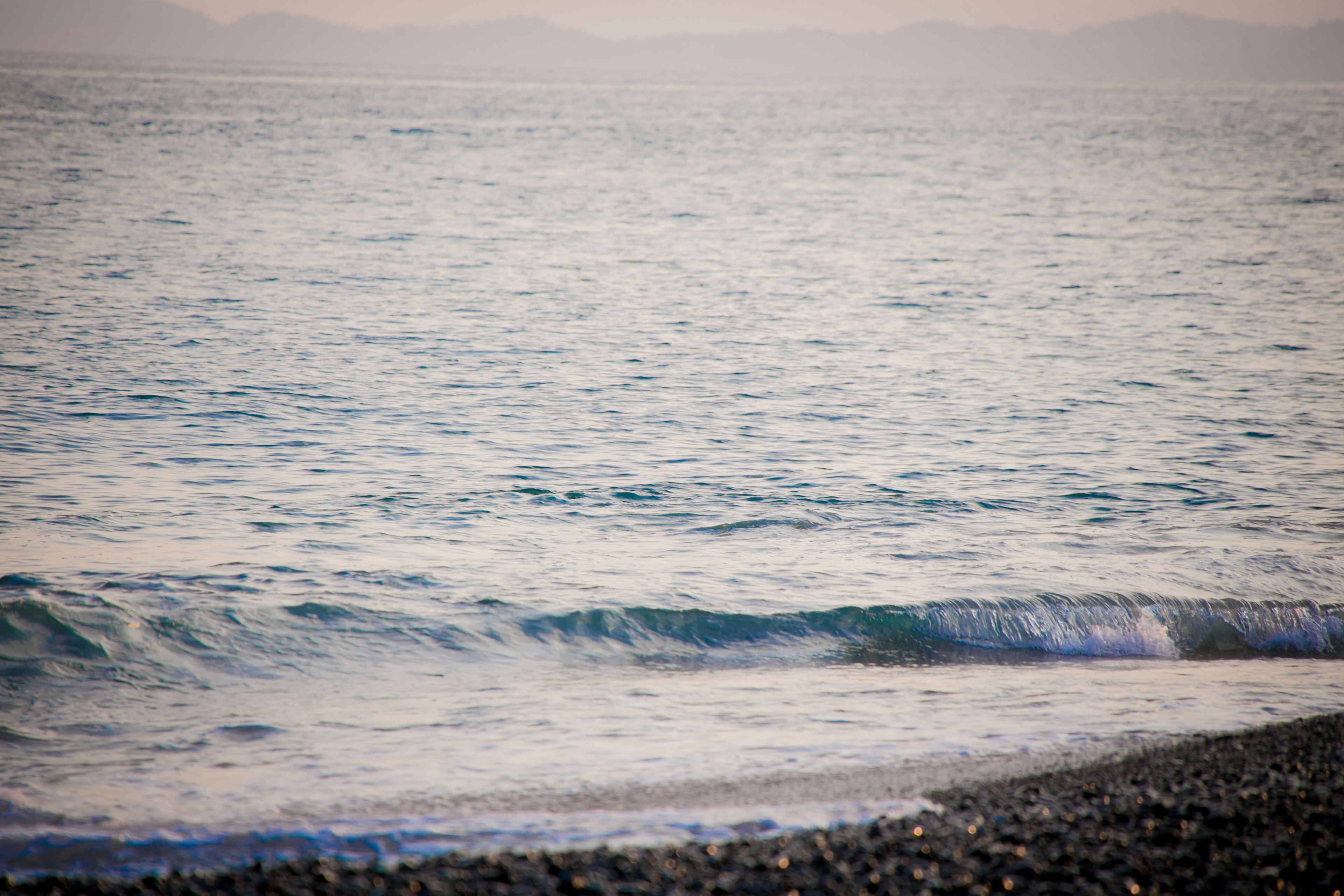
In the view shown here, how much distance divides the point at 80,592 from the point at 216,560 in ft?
3.55

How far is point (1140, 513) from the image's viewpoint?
36.3 feet

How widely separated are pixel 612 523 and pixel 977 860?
6.33m

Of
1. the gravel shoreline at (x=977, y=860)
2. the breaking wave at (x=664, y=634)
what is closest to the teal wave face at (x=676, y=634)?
the breaking wave at (x=664, y=634)

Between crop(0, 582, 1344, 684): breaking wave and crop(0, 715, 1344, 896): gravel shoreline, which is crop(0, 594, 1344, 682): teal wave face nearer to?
crop(0, 582, 1344, 684): breaking wave

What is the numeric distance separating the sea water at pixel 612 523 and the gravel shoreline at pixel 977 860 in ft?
0.86

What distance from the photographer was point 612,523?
34.0 feet

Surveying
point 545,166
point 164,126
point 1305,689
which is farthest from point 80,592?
point 164,126

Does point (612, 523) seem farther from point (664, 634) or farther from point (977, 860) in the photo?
point (977, 860)

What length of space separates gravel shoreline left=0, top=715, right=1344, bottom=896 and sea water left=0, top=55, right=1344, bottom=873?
26 centimetres

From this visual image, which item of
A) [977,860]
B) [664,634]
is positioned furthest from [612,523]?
[977,860]

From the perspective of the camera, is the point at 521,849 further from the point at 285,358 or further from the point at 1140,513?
the point at 285,358

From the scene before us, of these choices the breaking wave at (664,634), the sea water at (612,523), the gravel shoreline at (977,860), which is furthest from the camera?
the breaking wave at (664,634)

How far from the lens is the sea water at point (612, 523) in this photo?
5500 mm

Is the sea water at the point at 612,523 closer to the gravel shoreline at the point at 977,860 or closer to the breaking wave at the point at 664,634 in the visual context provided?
Result: the breaking wave at the point at 664,634
